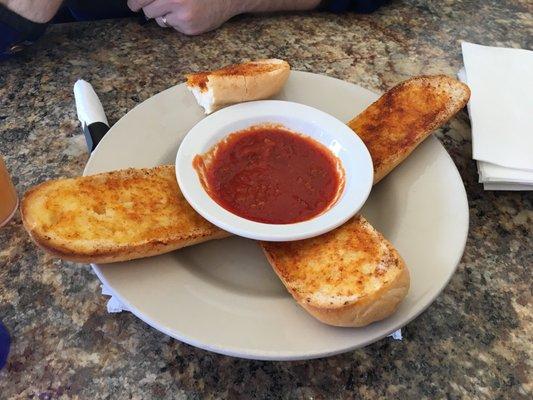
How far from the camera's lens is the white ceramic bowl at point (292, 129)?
1.09m

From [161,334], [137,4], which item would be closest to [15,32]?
[137,4]

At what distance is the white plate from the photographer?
1.00 m

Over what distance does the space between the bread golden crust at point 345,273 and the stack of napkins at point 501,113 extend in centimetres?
51

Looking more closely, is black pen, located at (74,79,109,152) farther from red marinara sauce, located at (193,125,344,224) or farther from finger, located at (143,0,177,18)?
finger, located at (143,0,177,18)

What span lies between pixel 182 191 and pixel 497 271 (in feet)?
2.59

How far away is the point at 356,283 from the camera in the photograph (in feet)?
3.44

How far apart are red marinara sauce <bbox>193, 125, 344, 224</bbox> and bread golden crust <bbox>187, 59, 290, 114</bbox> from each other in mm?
120

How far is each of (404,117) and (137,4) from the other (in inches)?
41.8

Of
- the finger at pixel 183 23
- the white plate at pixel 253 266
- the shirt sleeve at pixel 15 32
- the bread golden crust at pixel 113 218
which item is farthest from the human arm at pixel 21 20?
the bread golden crust at pixel 113 218

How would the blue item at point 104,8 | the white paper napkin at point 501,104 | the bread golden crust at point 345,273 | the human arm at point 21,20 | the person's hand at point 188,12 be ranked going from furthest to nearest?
the blue item at point 104,8
the person's hand at point 188,12
the human arm at point 21,20
the white paper napkin at point 501,104
the bread golden crust at point 345,273

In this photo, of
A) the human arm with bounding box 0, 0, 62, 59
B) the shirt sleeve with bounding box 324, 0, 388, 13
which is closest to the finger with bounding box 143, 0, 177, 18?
the human arm with bounding box 0, 0, 62, 59

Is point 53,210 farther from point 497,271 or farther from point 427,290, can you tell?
point 497,271

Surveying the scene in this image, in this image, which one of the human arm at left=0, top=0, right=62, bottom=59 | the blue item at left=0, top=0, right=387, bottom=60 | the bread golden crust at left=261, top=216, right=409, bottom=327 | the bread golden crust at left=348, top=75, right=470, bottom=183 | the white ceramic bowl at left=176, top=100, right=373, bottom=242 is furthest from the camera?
the blue item at left=0, top=0, right=387, bottom=60

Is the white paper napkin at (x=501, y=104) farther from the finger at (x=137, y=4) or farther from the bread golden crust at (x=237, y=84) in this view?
the finger at (x=137, y=4)
